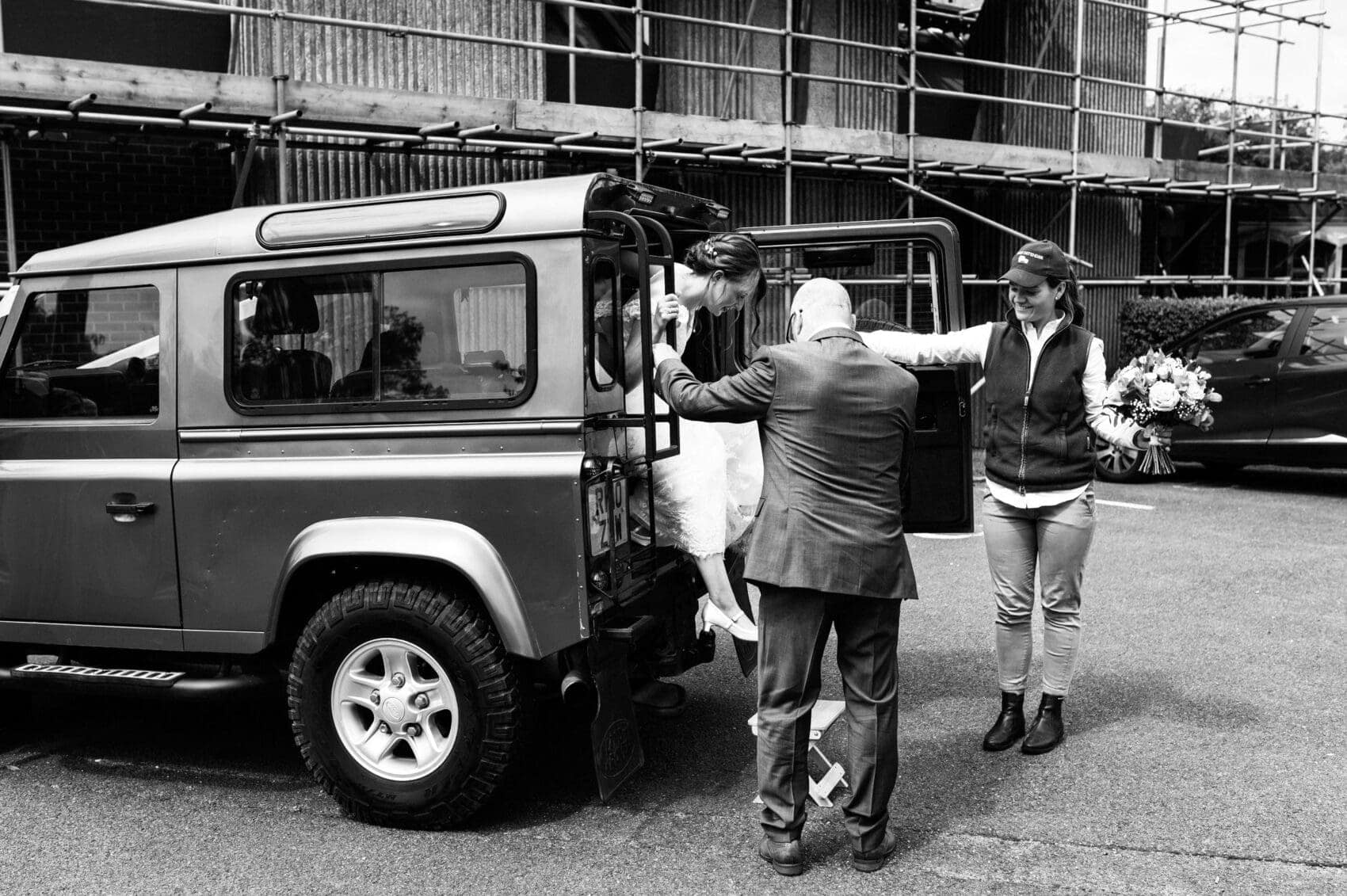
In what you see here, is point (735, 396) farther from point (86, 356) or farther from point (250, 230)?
point (86, 356)

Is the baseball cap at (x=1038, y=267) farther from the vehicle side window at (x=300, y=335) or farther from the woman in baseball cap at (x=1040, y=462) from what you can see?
the vehicle side window at (x=300, y=335)

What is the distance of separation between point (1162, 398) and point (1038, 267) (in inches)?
30.8

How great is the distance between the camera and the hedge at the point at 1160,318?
1508 centimetres

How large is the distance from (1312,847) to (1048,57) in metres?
13.9

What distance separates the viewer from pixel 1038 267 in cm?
464

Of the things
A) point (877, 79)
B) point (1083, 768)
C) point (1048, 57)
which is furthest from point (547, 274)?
point (1048, 57)

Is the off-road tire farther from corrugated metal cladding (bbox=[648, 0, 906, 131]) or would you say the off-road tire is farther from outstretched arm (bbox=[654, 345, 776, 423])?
corrugated metal cladding (bbox=[648, 0, 906, 131])

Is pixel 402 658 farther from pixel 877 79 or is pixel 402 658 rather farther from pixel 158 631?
pixel 877 79

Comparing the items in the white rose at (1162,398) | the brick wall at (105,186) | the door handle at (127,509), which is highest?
the brick wall at (105,186)

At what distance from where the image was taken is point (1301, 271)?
864 inches

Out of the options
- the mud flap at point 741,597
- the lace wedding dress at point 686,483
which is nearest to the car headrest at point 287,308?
the lace wedding dress at point 686,483

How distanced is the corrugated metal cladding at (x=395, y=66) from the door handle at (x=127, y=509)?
248 inches

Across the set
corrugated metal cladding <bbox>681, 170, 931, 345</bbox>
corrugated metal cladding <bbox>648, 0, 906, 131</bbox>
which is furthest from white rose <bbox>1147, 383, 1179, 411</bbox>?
corrugated metal cladding <bbox>648, 0, 906, 131</bbox>

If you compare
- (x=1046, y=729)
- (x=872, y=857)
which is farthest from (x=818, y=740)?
(x=1046, y=729)
